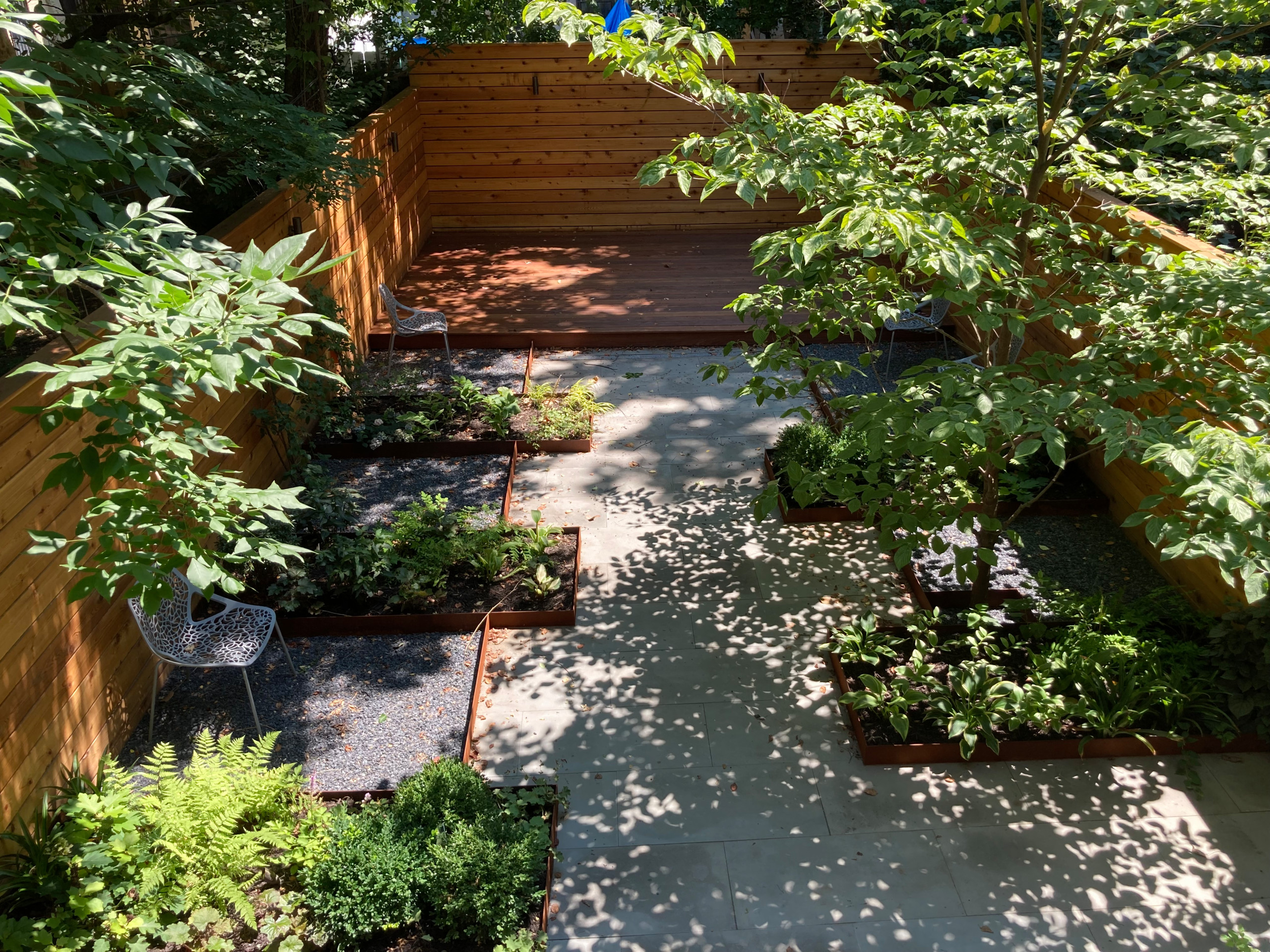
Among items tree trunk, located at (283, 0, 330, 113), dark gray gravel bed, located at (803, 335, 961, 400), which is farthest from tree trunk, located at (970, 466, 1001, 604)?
tree trunk, located at (283, 0, 330, 113)

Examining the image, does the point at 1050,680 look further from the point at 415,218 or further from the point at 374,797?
the point at 415,218

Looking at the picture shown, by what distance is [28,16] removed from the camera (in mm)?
2227

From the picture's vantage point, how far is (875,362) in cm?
701

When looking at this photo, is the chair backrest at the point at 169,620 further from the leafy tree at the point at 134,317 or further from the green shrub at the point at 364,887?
the green shrub at the point at 364,887

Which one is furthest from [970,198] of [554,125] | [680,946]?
[554,125]

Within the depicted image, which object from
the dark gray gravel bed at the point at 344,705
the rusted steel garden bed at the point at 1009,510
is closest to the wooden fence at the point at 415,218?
the rusted steel garden bed at the point at 1009,510

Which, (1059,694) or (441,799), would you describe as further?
(1059,694)

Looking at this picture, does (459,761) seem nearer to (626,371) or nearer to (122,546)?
(122,546)

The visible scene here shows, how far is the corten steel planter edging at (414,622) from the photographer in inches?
193

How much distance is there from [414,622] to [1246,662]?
412 cm

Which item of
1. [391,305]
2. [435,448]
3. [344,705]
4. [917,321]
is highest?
[391,305]

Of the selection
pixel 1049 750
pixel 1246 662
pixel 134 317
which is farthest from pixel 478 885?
pixel 1246 662

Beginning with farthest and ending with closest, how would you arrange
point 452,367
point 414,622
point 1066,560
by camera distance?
point 452,367
point 1066,560
point 414,622

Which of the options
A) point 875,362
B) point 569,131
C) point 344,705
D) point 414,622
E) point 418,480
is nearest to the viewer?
point 344,705
